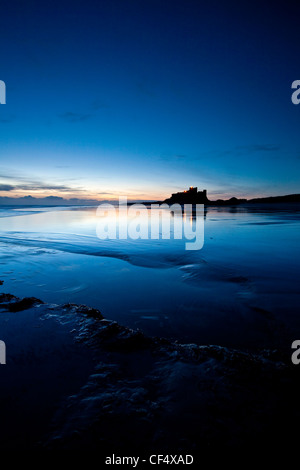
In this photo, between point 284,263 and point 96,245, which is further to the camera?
point 96,245

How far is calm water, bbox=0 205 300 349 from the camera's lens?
3.10m

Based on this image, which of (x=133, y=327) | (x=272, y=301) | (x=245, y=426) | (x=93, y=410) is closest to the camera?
(x=245, y=426)

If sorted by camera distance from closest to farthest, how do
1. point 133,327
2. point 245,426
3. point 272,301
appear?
point 245,426
point 133,327
point 272,301

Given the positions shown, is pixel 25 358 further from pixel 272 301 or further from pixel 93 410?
pixel 272 301

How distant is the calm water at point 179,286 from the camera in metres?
3.10

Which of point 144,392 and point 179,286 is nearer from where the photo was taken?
point 144,392

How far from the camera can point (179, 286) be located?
15.6ft

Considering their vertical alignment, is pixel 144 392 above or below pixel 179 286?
below

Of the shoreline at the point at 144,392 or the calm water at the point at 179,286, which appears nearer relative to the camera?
the shoreline at the point at 144,392

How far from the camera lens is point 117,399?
73.4 inches

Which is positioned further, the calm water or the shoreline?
the calm water

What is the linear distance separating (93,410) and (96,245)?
25.4 ft
